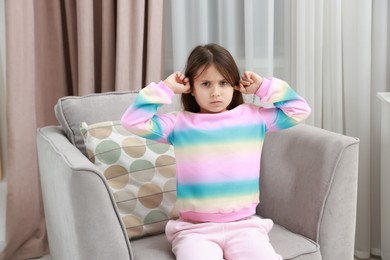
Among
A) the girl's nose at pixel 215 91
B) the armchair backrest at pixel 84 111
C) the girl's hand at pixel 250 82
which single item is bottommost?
the armchair backrest at pixel 84 111

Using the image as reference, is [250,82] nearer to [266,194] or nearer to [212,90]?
[212,90]

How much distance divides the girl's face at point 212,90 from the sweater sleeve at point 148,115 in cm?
8

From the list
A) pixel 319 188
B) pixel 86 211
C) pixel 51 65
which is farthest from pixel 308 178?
pixel 51 65

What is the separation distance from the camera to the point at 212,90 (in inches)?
61.6

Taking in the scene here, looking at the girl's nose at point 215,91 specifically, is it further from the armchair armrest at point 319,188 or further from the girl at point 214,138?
the armchair armrest at point 319,188

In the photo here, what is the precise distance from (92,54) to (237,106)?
0.86 metres

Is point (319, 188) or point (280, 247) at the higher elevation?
point (319, 188)

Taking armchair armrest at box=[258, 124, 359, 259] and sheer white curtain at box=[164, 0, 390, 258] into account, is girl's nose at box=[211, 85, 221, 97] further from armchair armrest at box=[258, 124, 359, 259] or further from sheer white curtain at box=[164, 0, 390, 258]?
sheer white curtain at box=[164, 0, 390, 258]

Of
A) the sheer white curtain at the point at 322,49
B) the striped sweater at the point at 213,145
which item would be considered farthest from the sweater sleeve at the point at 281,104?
the sheer white curtain at the point at 322,49

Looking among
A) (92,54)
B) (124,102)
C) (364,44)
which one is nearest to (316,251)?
(124,102)

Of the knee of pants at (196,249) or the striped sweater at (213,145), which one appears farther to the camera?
the striped sweater at (213,145)

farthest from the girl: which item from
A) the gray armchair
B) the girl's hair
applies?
the gray armchair

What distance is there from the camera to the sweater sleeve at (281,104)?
161cm

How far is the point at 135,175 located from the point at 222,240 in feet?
1.26
